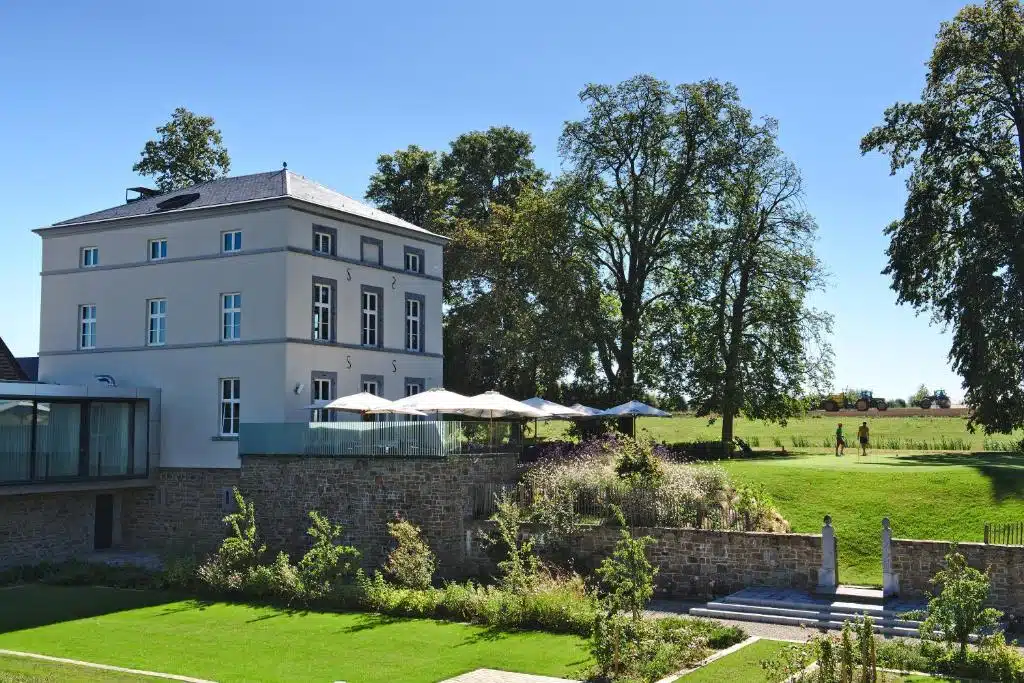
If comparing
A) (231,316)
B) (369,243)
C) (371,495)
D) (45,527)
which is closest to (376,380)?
(369,243)

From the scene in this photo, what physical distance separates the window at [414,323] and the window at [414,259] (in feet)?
3.55

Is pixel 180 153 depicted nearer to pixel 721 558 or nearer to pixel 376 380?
pixel 376 380

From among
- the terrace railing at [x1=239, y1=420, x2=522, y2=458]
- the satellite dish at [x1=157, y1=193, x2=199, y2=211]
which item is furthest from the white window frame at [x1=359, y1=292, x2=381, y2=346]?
the satellite dish at [x1=157, y1=193, x2=199, y2=211]

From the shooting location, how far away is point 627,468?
27.2 meters

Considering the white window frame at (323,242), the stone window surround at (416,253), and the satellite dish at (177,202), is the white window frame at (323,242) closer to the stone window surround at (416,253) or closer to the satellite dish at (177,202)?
the stone window surround at (416,253)

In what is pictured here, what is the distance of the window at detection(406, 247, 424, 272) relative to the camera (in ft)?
123

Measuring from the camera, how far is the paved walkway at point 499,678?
1730cm

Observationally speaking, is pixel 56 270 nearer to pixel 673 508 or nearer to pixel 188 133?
pixel 188 133

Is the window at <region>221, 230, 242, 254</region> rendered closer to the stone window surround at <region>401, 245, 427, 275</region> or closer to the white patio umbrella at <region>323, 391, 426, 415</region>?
the stone window surround at <region>401, 245, 427, 275</region>

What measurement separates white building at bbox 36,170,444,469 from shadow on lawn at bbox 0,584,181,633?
627cm

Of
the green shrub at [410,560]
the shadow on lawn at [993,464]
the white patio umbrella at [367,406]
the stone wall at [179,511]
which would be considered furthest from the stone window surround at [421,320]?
the shadow on lawn at [993,464]

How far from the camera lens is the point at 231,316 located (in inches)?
1300

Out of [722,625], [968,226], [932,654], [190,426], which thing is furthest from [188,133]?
[932,654]

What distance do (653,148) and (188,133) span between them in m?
22.7
